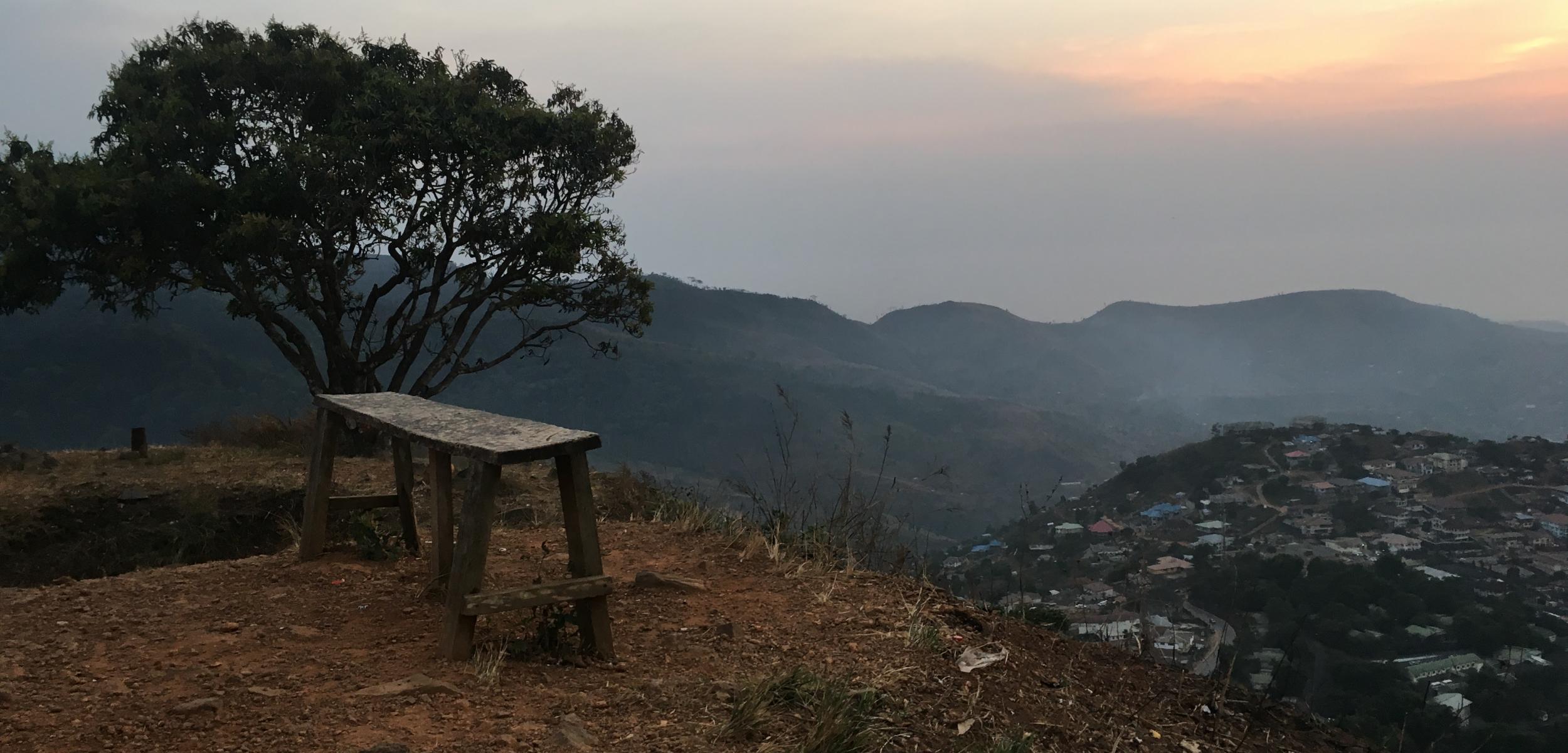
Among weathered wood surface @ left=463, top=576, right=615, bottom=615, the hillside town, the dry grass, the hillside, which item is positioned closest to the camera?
the hillside

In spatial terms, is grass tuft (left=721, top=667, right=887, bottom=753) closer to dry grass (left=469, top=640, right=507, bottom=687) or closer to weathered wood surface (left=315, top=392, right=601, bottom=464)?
dry grass (left=469, top=640, right=507, bottom=687)

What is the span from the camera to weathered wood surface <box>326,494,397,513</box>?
6160 mm

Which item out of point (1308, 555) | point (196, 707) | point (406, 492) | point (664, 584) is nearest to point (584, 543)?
point (664, 584)

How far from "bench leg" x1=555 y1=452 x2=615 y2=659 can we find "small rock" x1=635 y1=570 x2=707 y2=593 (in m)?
1.16

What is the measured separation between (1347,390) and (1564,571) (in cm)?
13110

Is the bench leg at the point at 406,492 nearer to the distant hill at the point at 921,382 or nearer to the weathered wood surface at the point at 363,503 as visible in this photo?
the weathered wood surface at the point at 363,503

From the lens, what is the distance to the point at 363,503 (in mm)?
6250

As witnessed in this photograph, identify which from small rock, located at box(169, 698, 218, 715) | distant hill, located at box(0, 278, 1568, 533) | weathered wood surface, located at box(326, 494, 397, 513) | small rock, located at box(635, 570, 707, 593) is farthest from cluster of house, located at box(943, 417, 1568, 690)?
small rock, located at box(169, 698, 218, 715)

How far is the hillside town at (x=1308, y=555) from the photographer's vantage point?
1085cm

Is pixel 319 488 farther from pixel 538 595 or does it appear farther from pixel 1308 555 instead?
pixel 1308 555

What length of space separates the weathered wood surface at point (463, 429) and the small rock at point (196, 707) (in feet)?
4.34

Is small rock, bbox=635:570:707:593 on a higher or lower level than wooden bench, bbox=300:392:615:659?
lower

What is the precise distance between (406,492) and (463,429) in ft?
6.02

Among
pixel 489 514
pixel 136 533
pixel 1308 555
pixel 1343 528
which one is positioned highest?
pixel 489 514
